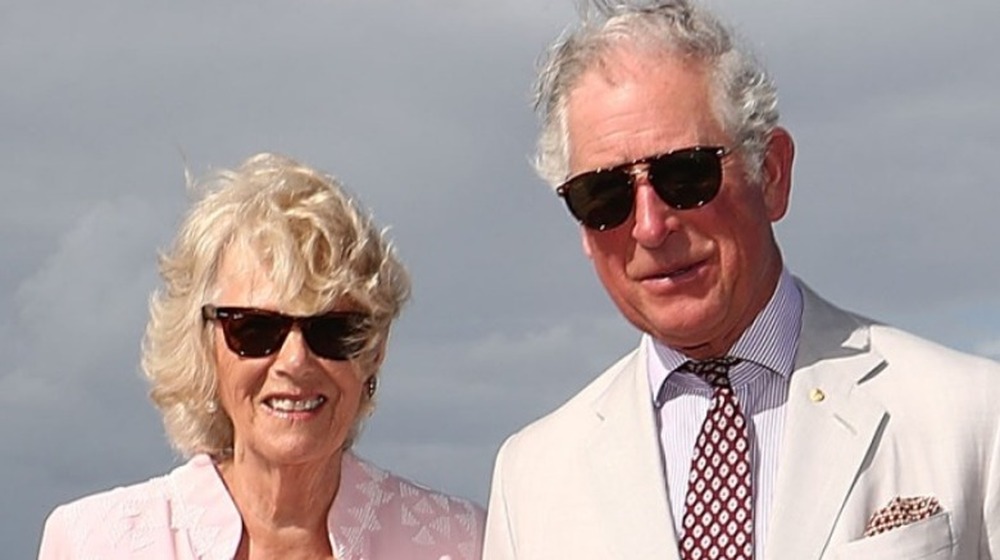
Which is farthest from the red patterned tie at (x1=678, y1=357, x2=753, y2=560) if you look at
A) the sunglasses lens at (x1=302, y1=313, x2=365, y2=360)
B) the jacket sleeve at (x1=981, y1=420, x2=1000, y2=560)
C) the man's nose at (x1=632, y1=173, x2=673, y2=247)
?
the sunglasses lens at (x1=302, y1=313, x2=365, y2=360)

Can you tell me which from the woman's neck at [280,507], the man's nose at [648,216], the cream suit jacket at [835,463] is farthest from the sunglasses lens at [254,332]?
the man's nose at [648,216]

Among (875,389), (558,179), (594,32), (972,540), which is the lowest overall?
(972,540)

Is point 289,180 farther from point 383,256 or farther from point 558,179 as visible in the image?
point 558,179

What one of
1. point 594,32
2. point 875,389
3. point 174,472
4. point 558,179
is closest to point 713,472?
point 875,389

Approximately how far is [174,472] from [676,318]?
9.05 feet

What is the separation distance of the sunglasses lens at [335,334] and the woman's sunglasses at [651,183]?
5.13ft

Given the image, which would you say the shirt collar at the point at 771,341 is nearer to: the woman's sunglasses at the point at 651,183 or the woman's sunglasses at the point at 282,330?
the woman's sunglasses at the point at 651,183

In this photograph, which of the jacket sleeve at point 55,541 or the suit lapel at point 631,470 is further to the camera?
the jacket sleeve at point 55,541

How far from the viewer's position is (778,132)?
5738mm

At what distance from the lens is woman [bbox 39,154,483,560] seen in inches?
269

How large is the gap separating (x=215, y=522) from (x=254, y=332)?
32.2 inches

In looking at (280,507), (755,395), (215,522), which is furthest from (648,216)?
(215,522)

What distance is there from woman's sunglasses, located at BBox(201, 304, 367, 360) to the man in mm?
1383

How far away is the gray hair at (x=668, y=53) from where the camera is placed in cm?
561
